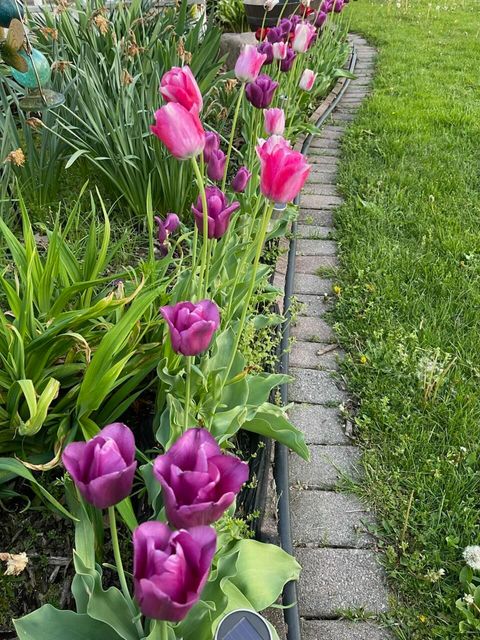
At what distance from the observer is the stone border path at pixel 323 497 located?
1489mm

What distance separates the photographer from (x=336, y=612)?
58.1 inches

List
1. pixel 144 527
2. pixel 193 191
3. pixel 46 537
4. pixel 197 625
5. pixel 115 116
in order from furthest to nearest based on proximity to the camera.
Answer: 1. pixel 193 191
2. pixel 115 116
3. pixel 46 537
4. pixel 197 625
5. pixel 144 527

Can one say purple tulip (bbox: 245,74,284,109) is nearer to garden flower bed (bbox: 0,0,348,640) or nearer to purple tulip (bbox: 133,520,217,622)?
garden flower bed (bbox: 0,0,348,640)

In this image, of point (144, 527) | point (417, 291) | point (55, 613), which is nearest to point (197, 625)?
point (55, 613)

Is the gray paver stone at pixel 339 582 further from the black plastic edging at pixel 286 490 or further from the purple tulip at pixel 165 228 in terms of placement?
the purple tulip at pixel 165 228

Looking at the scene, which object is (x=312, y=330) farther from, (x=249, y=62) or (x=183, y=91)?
(x=183, y=91)

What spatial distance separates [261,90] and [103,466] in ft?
5.14

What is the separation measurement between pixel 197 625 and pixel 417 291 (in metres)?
1.83

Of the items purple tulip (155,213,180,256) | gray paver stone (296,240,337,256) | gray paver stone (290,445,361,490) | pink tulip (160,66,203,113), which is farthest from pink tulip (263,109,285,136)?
gray paver stone (296,240,337,256)

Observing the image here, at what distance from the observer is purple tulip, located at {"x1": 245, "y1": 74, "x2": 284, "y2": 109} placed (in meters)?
1.97

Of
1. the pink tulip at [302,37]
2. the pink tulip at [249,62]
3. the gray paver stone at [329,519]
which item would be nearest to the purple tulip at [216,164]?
the pink tulip at [249,62]

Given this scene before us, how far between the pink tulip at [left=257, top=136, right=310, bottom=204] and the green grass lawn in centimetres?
96

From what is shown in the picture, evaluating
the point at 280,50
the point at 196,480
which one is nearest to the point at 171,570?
the point at 196,480

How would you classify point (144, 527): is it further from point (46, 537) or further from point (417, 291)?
point (417, 291)
